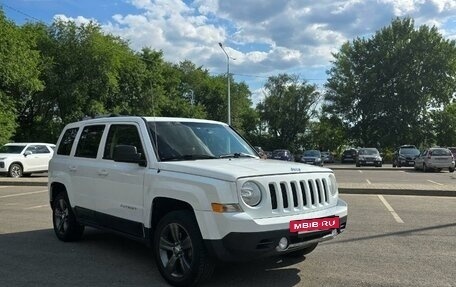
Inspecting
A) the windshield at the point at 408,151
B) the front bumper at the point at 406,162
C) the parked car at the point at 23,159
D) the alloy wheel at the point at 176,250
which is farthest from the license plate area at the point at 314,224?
the windshield at the point at 408,151

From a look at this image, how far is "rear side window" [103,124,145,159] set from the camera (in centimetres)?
651

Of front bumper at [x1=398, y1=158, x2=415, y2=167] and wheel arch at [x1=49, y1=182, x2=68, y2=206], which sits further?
front bumper at [x1=398, y1=158, x2=415, y2=167]

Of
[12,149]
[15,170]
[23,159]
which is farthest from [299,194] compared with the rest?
[12,149]

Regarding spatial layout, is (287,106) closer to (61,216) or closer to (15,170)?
(15,170)

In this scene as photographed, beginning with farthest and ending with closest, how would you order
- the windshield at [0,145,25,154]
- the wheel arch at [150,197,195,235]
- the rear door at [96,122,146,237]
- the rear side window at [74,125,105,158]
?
1. the windshield at [0,145,25,154]
2. the rear side window at [74,125,105,158]
3. the rear door at [96,122,146,237]
4. the wheel arch at [150,197,195,235]

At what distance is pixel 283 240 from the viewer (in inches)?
207

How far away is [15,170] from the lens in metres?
23.3

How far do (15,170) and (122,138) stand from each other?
731 inches

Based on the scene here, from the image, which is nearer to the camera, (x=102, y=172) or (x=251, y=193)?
(x=251, y=193)

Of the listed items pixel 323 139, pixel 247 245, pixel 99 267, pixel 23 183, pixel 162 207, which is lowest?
pixel 99 267

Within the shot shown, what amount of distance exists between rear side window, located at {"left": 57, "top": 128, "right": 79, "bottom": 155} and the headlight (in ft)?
12.5

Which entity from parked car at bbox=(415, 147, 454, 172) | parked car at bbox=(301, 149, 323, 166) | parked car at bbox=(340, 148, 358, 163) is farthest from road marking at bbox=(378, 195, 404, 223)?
parked car at bbox=(340, 148, 358, 163)

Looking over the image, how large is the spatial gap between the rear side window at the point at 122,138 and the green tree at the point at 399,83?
202 ft

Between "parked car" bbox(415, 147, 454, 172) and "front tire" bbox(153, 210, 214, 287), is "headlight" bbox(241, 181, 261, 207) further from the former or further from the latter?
"parked car" bbox(415, 147, 454, 172)
